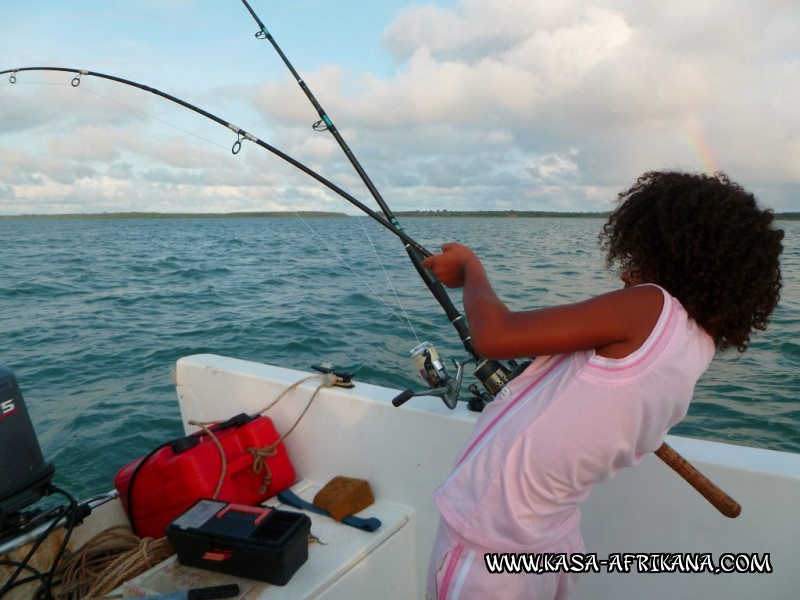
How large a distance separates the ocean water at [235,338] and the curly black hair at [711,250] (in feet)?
1.00

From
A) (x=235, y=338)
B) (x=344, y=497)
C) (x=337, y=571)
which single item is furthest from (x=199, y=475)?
(x=235, y=338)

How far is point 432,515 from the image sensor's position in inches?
88.4

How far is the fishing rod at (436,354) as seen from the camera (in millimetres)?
1593

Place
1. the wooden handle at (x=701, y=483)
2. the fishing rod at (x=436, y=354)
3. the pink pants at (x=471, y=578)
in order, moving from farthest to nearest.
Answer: the fishing rod at (x=436, y=354), the wooden handle at (x=701, y=483), the pink pants at (x=471, y=578)

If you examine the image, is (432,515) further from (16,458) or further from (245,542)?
(16,458)

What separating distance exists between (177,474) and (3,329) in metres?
7.74

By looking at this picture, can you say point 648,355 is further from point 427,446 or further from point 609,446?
point 427,446

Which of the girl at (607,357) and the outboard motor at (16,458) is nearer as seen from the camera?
the girl at (607,357)

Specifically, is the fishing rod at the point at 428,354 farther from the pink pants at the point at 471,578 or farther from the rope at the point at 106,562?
the rope at the point at 106,562

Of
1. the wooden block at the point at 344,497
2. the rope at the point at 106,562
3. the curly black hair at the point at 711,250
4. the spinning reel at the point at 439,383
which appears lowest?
the rope at the point at 106,562

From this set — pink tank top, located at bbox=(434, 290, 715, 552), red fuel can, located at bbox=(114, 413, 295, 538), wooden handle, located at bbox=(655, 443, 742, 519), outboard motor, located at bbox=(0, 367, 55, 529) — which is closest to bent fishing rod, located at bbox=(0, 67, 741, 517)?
wooden handle, located at bbox=(655, 443, 742, 519)

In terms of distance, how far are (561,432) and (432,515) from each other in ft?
4.36

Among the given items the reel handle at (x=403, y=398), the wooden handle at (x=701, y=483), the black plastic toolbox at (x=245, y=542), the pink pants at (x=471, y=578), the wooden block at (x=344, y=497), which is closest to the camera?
the pink pants at (x=471, y=578)

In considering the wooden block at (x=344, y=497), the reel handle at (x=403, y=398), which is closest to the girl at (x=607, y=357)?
the reel handle at (x=403, y=398)
